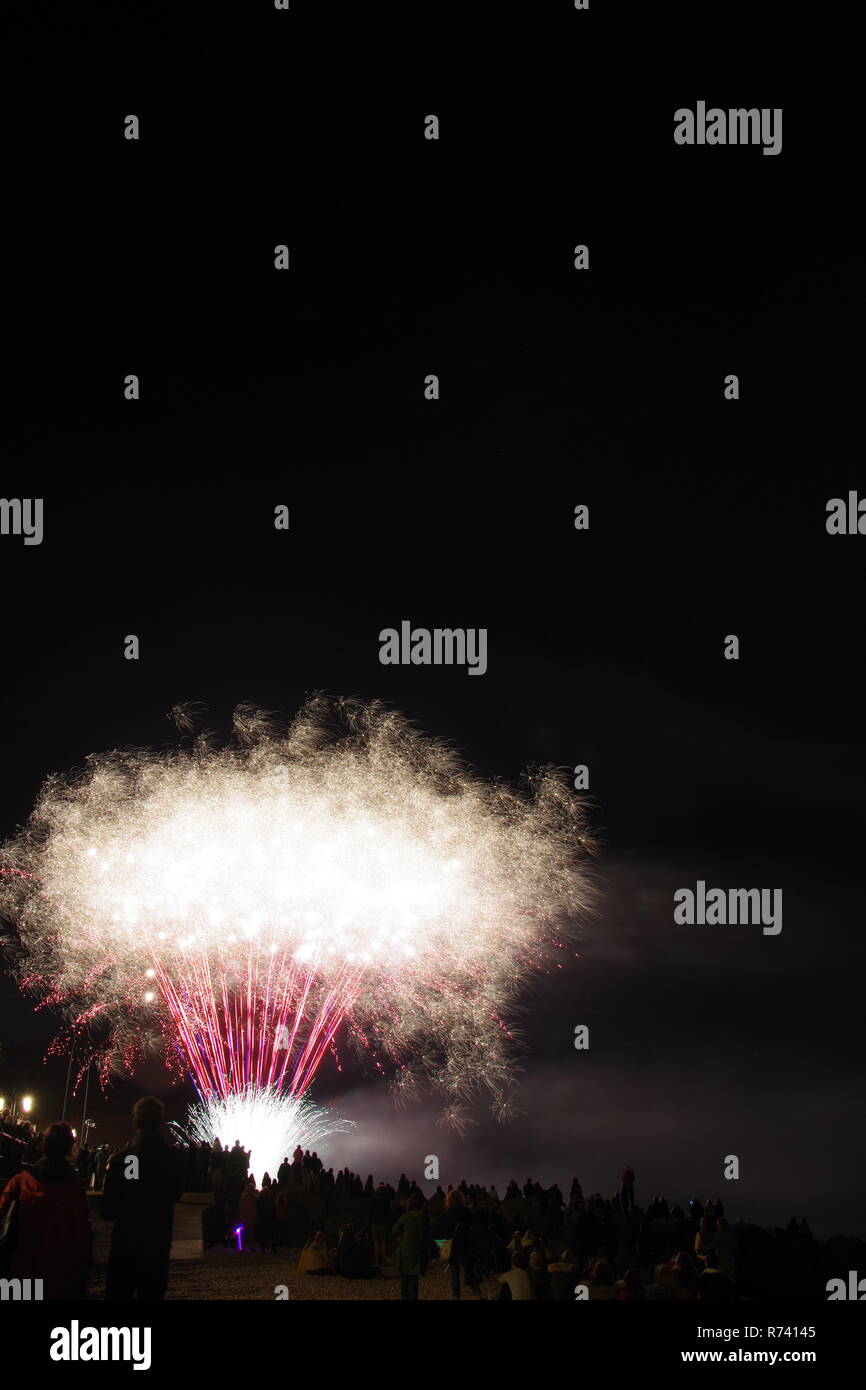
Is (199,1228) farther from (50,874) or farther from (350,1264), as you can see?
(50,874)

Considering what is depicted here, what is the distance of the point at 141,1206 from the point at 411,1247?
7.66 meters

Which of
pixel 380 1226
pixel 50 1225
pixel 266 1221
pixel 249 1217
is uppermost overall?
pixel 50 1225

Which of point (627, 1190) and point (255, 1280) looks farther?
point (627, 1190)

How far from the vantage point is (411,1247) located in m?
15.1

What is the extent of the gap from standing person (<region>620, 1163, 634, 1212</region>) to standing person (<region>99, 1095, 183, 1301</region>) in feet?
54.9

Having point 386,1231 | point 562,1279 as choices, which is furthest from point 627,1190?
point 562,1279

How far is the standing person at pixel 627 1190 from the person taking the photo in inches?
925

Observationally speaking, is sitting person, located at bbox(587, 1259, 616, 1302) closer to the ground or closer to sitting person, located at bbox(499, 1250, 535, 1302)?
sitting person, located at bbox(499, 1250, 535, 1302)

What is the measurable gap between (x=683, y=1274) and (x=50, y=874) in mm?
18968

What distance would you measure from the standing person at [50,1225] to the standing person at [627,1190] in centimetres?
1728

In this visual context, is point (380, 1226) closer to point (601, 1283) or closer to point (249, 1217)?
point (249, 1217)

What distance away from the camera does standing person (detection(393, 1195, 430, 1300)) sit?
49.6ft

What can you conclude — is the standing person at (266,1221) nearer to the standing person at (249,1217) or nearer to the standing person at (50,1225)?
the standing person at (249,1217)
